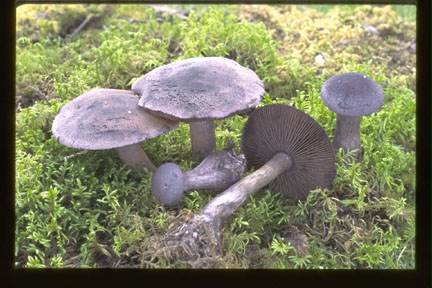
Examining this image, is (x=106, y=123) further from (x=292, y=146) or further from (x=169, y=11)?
(x=169, y=11)

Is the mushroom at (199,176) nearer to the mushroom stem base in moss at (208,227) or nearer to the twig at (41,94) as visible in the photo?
the mushroom stem base in moss at (208,227)

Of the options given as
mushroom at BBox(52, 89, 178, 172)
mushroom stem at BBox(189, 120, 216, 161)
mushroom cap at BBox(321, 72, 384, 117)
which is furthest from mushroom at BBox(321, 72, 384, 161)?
mushroom at BBox(52, 89, 178, 172)

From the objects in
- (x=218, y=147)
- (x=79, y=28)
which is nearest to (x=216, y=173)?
(x=218, y=147)

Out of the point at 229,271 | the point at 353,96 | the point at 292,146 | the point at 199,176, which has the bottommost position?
the point at 229,271

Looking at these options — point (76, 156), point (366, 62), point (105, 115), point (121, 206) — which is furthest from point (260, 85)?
point (366, 62)

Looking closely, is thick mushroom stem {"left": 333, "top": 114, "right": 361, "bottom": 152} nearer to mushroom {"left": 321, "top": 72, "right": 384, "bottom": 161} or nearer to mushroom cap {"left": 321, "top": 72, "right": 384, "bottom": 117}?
mushroom {"left": 321, "top": 72, "right": 384, "bottom": 161}
